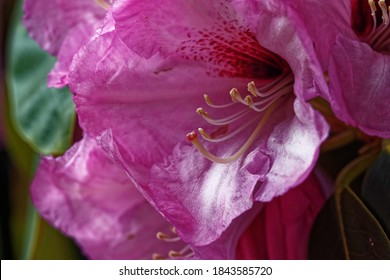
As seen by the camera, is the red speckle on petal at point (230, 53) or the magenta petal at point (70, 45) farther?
the magenta petal at point (70, 45)

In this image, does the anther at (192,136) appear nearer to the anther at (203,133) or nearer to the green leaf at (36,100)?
the anther at (203,133)

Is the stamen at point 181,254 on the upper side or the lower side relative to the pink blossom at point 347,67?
lower

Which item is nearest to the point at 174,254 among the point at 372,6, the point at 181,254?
the point at 181,254

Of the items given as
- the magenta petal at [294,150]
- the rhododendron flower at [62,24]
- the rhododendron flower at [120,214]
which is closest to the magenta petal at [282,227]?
the rhododendron flower at [120,214]

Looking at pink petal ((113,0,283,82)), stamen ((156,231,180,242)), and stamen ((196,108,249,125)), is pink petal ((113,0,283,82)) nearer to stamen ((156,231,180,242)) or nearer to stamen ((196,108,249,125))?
stamen ((196,108,249,125))

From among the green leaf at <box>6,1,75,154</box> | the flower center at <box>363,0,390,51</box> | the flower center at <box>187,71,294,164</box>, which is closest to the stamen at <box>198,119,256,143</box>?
the flower center at <box>187,71,294,164</box>
